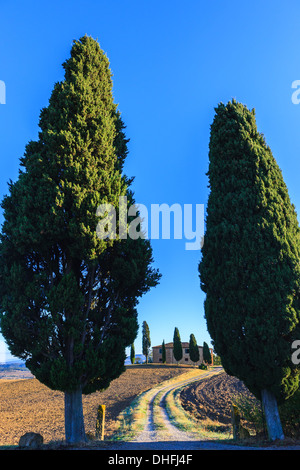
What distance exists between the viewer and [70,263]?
38.1 feet

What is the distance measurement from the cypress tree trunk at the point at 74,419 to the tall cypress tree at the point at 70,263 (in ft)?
0.10

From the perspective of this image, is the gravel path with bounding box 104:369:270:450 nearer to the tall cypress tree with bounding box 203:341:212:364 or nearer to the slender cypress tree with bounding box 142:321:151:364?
the tall cypress tree with bounding box 203:341:212:364

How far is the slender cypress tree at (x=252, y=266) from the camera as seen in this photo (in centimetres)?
996

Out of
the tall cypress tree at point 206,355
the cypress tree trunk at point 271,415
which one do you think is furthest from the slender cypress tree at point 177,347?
the cypress tree trunk at point 271,415

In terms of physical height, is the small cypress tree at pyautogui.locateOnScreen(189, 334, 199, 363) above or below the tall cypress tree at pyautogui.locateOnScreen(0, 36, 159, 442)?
below

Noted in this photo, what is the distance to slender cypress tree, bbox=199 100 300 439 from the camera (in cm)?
996

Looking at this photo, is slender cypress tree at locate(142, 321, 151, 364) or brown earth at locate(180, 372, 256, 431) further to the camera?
slender cypress tree at locate(142, 321, 151, 364)

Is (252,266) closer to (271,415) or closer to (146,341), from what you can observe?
(271,415)

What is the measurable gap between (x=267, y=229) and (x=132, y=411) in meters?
17.3

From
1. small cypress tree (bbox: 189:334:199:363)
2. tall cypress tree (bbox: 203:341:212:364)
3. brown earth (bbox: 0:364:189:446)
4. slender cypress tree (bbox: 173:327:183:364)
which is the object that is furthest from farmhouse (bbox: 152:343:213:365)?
brown earth (bbox: 0:364:189:446)

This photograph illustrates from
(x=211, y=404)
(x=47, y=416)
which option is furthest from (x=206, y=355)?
(x=47, y=416)

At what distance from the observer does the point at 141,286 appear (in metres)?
12.4

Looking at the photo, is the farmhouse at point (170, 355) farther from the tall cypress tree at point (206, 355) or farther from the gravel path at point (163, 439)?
the gravel path at point (163, 439)

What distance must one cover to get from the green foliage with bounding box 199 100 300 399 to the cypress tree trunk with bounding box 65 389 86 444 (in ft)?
18.6
